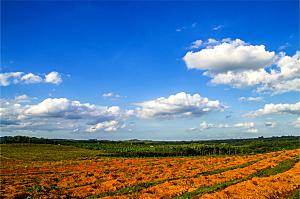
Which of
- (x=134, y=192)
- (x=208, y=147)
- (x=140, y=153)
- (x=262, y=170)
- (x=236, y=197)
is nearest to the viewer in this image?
(x=236, y=197)

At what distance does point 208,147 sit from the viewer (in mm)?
106750

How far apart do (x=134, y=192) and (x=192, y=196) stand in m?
4.88

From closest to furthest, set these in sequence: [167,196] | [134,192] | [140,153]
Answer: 1. [167,196]
2. [134,192]
3. [140,153]

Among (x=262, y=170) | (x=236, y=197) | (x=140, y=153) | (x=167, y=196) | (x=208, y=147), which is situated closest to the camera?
(x=236, y=197)

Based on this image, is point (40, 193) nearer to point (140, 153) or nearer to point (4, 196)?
point (4, 196)

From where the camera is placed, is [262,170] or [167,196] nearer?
[167,196]

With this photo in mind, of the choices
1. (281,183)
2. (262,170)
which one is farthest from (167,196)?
(262,170)

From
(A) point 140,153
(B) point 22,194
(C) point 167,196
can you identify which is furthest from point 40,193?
(A) point 140,153

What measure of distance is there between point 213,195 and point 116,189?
851 cm

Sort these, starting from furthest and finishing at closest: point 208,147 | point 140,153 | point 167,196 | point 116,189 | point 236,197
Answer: point 208,147, point 140,153, point 116,189, point 167,196, point 236,197

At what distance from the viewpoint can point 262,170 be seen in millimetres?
35625

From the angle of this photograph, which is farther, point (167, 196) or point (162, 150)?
point (162, 150)

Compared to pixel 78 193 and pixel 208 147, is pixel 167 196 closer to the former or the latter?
pixel 78 193

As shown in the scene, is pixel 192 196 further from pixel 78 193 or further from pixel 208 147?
pixel 208 147
